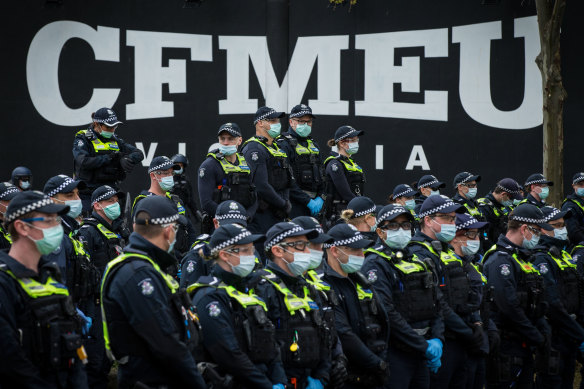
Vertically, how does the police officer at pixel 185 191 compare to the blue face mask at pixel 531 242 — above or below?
above

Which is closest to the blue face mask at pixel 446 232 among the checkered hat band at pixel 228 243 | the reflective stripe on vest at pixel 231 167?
the checkered hat band at pixel 228 243

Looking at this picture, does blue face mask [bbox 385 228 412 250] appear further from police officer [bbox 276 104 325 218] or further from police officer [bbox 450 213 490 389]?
police officer [bbox 276 104 325 218]

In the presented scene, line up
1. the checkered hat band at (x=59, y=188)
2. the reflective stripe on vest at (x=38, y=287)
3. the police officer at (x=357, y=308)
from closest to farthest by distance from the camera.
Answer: the reflective stripe on vest at (x=38, y=287)
the police officer at (x=357, y=308)
the checkered hat band at (x=59, y=188)

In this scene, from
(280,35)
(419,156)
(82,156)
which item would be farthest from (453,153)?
(82,156)

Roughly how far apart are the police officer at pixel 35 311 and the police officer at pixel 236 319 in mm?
958

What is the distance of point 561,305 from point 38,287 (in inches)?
262

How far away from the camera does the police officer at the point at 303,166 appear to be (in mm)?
11711

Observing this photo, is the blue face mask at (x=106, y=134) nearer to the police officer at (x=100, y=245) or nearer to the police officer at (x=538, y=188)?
the police officer at (x=100, y=245)

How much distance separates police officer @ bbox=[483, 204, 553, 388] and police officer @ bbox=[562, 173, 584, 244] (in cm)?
410

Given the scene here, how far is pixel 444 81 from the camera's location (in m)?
16.0

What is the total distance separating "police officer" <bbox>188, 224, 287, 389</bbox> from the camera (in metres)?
5.80

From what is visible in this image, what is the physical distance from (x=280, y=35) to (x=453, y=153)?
4.04 m

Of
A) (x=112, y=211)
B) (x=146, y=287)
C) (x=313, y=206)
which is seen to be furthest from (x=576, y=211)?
(x=146, y=287)

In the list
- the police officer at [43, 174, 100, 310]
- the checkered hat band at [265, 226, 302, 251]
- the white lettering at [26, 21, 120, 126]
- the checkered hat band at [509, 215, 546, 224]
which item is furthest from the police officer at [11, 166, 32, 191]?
the checkered hat band at [509, 215, 546, 224]
